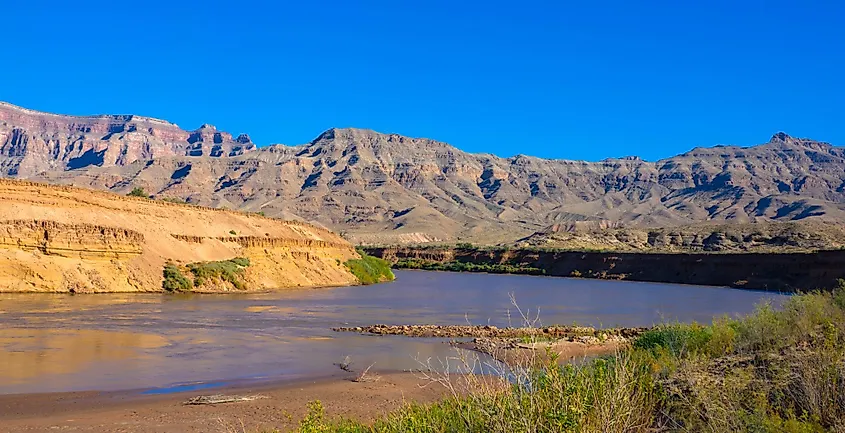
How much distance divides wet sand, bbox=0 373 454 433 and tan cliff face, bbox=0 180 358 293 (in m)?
25.9

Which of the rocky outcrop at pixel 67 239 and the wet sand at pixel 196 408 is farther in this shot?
the rocky outcrop at pixel 67 239

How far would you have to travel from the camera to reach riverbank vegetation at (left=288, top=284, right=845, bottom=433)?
6711 millimetres

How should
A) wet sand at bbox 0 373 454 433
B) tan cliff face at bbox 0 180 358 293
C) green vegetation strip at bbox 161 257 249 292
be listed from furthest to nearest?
green vegetation strip at bbox 161 257 249 292, tan cliff face at bbox 0 180 358 293, wet sand at bbox 0 373 454 433

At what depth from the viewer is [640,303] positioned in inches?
1922

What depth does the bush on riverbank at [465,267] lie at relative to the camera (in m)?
96.1

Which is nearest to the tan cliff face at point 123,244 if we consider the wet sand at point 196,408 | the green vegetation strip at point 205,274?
the green vegetation strip at point 205,274

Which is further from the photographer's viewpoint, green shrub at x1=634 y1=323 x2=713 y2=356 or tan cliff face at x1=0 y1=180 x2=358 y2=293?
tan cliff face at x1=0 y1=180 x2=358 y2=293

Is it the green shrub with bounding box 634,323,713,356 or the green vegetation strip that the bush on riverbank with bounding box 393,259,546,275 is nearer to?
the green vegetation strip

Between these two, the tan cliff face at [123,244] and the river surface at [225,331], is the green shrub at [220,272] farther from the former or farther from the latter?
the river surface at [225,331]

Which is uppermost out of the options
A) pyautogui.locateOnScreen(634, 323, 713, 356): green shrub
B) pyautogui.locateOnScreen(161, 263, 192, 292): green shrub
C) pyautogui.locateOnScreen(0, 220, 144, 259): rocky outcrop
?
pyautogui.locateOnScreen(0, 220, 144, 259): rocky outcrop

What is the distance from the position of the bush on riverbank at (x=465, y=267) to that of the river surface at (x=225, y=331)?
4480cm

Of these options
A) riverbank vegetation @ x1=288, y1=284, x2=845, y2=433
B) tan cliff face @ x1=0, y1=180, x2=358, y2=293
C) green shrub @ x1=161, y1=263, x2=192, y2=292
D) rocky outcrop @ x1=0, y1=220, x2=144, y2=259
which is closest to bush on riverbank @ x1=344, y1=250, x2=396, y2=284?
tan cliff face @ x1=0, y1=180, x2=358, y2=293

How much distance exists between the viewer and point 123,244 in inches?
1713

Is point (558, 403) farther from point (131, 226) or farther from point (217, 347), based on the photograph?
point (131, 226)
